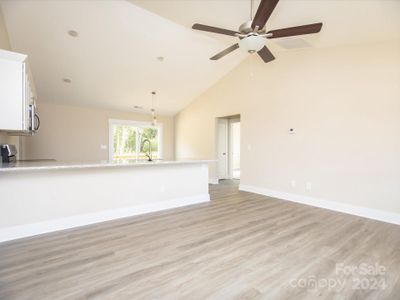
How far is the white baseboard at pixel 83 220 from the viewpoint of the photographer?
8.95ft

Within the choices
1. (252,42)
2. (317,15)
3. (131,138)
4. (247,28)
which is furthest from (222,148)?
(247,28)

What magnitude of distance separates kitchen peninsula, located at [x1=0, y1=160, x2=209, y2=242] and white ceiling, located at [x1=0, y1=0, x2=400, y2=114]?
7.59 ft

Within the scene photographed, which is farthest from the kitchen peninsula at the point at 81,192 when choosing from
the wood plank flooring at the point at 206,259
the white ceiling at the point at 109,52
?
the white ceiling at the point at 109,52

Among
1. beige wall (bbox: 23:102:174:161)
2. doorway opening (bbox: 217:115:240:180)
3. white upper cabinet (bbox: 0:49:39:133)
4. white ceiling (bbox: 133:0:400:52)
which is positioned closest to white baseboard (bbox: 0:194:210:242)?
white upper cabinet (bbox: 0:49:39:133)

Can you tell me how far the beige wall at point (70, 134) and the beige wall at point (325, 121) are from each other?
4.01 meters

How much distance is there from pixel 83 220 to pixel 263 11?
11.5 feet

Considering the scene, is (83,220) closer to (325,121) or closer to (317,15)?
(317,15)

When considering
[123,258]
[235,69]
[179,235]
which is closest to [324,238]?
[179,235]

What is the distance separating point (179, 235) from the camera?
2.86 meters

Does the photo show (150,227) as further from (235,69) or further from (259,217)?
(235,69)

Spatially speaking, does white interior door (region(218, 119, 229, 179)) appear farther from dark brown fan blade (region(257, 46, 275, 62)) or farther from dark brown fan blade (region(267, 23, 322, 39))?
dark brown fan blade (region(267, 23, 322, 39))

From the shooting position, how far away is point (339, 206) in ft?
13.1

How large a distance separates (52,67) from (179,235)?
433 centimetres

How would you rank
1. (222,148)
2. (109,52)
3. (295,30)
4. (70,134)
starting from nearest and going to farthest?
(295,30) → (109,52) → (70,134) → (222,148)
